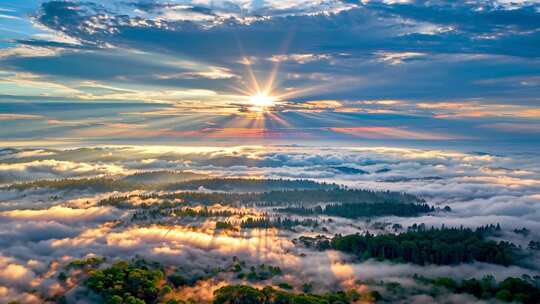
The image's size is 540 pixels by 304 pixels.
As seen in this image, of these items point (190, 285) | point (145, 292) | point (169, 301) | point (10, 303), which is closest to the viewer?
point (10, 303)

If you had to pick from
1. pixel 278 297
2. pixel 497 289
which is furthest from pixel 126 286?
pixel 497 289

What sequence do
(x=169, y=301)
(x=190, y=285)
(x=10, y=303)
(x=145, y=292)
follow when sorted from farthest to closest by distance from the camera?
(x=190, y=285)
(x=145, y=292)
(x=169, y=301)
(x=10, y=303)

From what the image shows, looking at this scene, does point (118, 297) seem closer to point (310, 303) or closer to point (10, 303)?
point (10, 303)

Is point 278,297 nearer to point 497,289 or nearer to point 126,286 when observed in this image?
point 126,286

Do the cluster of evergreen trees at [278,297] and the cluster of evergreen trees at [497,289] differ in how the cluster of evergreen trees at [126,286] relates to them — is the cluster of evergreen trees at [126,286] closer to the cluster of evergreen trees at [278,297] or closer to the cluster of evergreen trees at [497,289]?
the cluster of evergreen trees at [278,297]

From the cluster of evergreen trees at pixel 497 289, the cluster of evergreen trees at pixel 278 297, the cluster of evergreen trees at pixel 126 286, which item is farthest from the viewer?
the cluster of evergreen trees at pixel 497 289

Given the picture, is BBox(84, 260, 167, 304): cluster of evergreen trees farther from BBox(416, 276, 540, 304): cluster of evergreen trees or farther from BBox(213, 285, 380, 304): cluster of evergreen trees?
BBox(416, 276, 540, 304): cluster of evergreen trees

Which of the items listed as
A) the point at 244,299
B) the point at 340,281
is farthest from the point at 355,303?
the point at 244,299

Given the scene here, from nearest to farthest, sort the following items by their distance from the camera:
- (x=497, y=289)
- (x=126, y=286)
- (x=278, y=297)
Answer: (x=278, y=297) → (x=126, y=286) → (x=497, y=289)

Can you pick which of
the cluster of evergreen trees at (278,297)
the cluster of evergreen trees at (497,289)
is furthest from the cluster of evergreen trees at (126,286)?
the cluster of evergreen trees at (497,289)

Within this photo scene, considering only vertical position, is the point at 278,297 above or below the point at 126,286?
above

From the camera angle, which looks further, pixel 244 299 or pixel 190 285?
pixel 190 285
